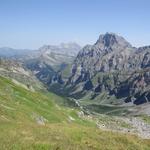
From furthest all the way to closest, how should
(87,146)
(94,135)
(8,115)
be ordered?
(8,115) < (94,135) < (87,146)

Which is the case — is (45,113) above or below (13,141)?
below

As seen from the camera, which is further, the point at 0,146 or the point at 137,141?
the point at 137,141

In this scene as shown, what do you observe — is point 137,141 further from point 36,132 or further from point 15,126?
point 15,126

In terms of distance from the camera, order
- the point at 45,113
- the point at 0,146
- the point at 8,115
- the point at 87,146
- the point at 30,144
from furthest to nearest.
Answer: the point at 45,113, the point at 8,115, the point at 87,146, the point at 30,144, the point at 0,146

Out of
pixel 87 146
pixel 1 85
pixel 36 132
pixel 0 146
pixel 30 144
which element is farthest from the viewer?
pixel 1 85

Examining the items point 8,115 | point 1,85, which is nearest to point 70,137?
point 8,115

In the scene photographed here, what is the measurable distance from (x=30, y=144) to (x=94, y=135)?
1177 centimetres

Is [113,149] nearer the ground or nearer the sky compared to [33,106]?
nearer the sky

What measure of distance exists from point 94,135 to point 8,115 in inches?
828

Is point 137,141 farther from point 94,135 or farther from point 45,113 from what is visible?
point 45,113

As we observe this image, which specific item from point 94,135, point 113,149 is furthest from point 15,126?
point 113,149

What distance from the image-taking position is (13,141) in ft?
85.6

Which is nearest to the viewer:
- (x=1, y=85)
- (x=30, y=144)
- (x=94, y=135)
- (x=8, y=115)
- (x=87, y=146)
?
(x=30, y=144)

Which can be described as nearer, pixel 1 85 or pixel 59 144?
pixel 59 144
